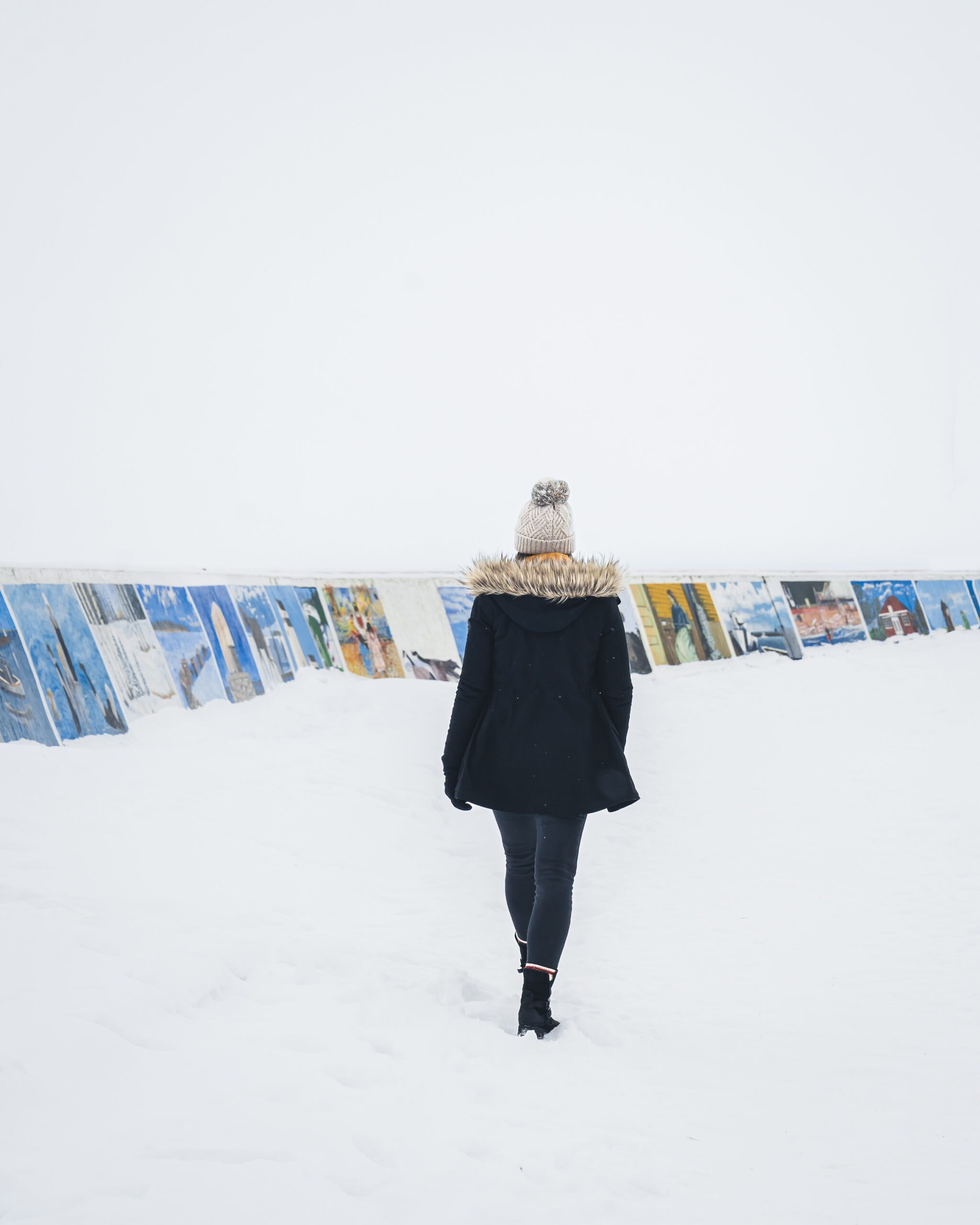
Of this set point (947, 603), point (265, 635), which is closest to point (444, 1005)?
point (265, 635)

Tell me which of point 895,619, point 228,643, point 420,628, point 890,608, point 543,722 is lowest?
point 895,619

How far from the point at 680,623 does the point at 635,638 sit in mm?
933

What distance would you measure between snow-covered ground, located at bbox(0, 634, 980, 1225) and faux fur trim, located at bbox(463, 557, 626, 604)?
57.5 inches

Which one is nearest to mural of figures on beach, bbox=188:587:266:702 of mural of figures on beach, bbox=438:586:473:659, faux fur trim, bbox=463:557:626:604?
Answer: mural of figures on beach, bbox=438:586:473:659

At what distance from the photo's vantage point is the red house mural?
53.8 ft

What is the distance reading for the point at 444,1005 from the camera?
328 cm

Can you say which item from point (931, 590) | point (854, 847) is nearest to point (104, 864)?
point (854, 847)

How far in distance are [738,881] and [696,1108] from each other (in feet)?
9.91

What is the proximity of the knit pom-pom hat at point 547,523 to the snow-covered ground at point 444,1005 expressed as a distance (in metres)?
1.65

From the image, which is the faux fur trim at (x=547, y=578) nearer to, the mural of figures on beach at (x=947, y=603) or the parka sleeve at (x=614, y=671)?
the parka sleeve at (x=614, y=671)

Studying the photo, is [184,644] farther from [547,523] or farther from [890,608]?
[890,608]

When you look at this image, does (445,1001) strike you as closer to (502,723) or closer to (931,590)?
(502,723)

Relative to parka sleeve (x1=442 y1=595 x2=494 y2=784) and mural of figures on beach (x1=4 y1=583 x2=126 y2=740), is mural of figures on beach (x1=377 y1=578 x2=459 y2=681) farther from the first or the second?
parka sleeve (x1=442 y1=595 x2=494 y2=784)

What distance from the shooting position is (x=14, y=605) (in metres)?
6.90
